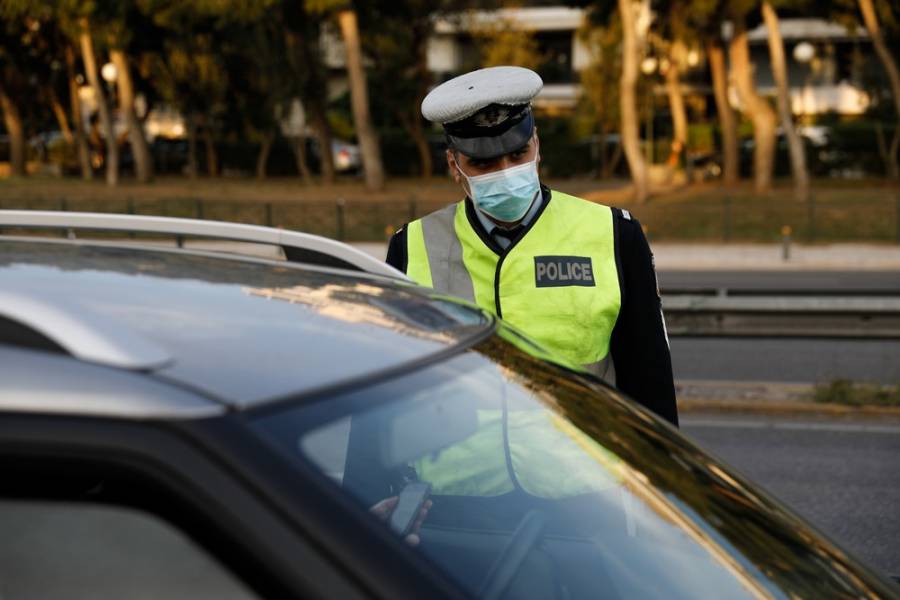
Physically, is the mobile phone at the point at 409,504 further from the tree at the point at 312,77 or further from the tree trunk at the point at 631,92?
the tree at the point at 312,77

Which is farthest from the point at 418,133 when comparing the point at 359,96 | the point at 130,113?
the point at 359,96

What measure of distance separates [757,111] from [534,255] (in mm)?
31314

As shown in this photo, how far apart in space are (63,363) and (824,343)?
1240 cm

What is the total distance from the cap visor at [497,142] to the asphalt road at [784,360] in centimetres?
755

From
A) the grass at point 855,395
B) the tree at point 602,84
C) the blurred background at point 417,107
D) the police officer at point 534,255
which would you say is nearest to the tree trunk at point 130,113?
the blurred background at point 417,107

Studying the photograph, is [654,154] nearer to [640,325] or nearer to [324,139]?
[324,139]

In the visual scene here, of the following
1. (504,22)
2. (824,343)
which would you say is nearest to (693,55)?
(504,22)

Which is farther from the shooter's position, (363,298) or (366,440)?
(363,298)

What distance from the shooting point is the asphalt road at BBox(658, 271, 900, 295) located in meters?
19.6

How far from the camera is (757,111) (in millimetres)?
33656

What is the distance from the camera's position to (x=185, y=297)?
193 cm

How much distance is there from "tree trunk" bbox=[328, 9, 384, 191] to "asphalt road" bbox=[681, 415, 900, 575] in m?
25.3

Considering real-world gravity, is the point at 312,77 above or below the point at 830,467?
above

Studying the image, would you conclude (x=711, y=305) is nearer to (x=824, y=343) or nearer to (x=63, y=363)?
(x=824, y=343)
